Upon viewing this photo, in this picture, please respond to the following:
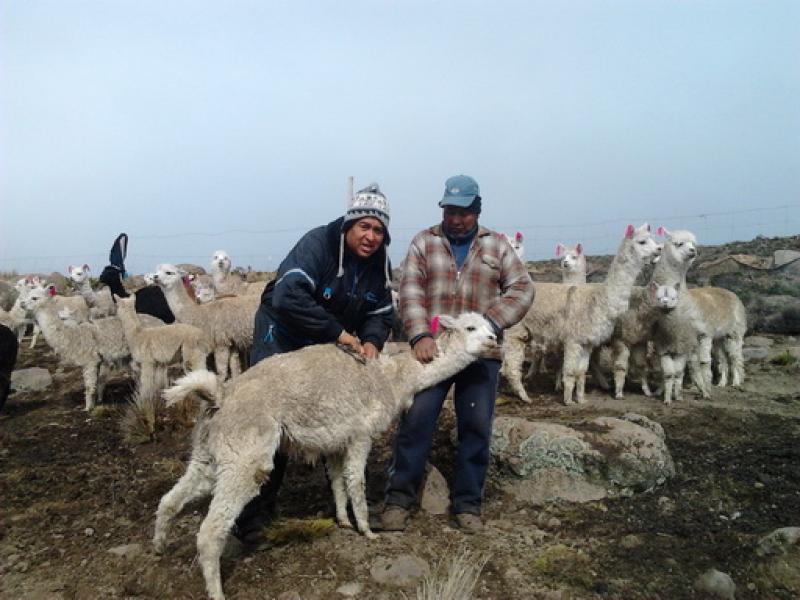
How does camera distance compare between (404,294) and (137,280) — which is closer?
(404,294)

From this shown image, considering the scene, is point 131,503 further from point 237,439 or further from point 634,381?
point 634,381

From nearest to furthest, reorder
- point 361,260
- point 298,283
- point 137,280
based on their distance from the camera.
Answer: point 298,283, point 361,260, point 137,280

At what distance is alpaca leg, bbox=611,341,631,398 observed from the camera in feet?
32.3

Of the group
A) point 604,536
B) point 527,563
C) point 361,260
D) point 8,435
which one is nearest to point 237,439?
point 361,260

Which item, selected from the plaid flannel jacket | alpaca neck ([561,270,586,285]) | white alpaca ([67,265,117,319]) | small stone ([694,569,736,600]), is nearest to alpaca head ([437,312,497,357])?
the plaid flannel jacket

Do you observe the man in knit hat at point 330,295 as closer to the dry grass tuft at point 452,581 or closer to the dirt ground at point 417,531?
the dirt ground at point 417,531

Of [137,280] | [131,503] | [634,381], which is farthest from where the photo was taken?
[137,280]

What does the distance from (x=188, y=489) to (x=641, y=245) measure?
7136mm

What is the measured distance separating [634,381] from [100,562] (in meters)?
8.68

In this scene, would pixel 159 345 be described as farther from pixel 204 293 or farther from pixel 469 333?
pixel 469 333

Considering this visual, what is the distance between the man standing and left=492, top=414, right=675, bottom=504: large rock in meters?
0.72

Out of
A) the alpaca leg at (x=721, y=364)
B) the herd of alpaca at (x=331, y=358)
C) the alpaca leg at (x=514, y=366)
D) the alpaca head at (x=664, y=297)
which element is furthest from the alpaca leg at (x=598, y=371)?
the alpaca leg at (x=721, y=364)

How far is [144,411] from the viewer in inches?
318

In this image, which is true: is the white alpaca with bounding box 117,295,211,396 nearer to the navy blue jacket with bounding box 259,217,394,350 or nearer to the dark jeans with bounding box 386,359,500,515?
the navy blue jacket with bounding box 259,217,394,350
